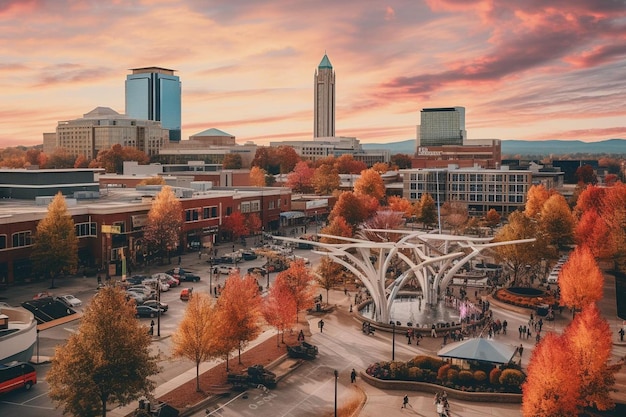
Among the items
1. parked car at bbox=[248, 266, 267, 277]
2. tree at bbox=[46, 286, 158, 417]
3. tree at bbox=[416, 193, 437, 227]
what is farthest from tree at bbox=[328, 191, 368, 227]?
tree at bbox=[46, 286, 158, 417]

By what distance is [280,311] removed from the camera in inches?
1825

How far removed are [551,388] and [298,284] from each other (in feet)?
84.5

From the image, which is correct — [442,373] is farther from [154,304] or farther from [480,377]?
[154,304]

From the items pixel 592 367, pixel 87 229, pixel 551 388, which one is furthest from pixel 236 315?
pixel 87 229

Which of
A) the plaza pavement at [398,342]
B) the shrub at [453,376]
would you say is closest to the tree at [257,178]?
the plaza pavement at [398,342]

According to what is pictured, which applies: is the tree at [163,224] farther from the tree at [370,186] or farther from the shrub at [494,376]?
the tree at [370,186]

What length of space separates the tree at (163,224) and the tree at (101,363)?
46.0m

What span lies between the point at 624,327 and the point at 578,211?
5968 centimetres

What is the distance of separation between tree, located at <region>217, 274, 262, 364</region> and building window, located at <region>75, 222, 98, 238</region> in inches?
1485

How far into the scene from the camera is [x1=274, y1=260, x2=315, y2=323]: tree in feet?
168

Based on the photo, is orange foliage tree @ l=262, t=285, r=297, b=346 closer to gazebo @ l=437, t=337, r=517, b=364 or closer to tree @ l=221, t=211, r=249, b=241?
gazebo @ l=437, t=337, r=517, b=364

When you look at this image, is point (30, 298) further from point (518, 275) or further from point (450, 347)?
point (518, 275)

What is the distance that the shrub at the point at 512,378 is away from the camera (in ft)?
126

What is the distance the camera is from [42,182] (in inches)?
3465
